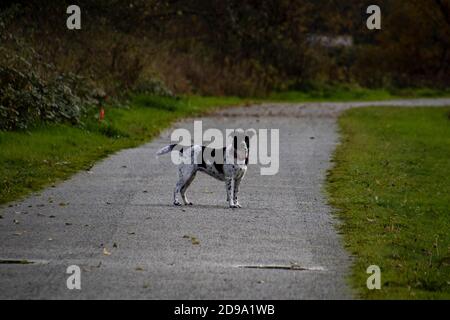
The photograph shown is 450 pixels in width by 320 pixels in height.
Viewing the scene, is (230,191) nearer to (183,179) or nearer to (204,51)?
(183,179)

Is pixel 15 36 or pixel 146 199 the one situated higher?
pixel 15 36

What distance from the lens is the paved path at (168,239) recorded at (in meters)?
9.72

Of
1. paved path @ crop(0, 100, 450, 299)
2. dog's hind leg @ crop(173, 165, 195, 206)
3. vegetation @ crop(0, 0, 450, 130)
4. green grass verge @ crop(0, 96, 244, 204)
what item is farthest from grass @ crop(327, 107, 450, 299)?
vegetation @ crop(0, 0, 450, 130)

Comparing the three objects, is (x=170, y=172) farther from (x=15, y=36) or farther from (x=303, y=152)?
(x=15, y=36)

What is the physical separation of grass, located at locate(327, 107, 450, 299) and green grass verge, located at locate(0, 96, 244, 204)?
477cm

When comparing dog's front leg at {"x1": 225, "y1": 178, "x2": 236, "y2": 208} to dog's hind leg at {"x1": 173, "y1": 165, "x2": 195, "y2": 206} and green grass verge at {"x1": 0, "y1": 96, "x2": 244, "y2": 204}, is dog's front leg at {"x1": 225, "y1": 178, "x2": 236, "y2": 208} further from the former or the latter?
green grass verge at {"x1": 0, "y1": 96, "x2": 244, "y2": 204}

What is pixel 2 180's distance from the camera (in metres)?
16.8

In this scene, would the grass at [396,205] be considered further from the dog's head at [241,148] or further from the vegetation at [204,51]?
the vegetation at [204,51]

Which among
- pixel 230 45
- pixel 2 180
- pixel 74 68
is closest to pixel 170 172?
pixel 2 180

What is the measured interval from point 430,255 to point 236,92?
32249 mm

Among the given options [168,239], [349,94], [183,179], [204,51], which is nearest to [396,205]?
[183,179]

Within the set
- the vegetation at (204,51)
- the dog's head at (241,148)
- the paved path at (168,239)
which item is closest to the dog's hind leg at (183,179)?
the paved path at (168,239)

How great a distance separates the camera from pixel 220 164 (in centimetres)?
1506

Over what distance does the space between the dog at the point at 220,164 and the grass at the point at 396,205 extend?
1542 mm
